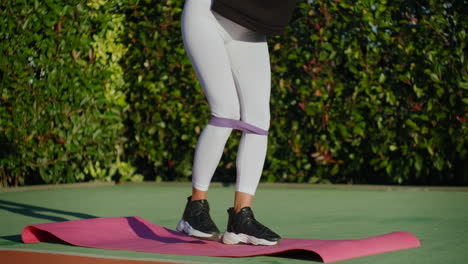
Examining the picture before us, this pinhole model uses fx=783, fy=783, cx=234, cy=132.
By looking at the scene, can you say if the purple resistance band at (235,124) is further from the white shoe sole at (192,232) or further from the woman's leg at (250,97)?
the white shoe sole at (192,232)

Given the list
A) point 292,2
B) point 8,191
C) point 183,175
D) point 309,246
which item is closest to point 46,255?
point 309,246

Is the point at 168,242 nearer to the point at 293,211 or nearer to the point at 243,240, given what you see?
the point at 243,240

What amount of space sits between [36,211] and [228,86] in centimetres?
259

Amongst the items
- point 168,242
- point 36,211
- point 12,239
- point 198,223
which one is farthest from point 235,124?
point 36,211

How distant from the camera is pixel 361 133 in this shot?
7.23 meters

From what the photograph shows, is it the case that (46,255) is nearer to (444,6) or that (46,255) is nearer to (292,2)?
(292,2)

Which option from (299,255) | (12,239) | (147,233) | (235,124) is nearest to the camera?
(299,255)

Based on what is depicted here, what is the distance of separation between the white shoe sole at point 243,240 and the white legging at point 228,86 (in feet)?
0.74

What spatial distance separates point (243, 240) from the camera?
383 cm

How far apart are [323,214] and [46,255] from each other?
241cm

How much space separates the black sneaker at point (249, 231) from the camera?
12.4 feet

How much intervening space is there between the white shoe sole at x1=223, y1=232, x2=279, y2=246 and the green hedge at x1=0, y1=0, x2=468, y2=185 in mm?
3595

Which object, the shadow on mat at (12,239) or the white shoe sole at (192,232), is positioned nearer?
the white shoe sole at (192,232)

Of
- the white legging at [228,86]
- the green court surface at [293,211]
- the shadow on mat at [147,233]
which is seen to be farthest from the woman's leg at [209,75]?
the green court surface at [293,211]
